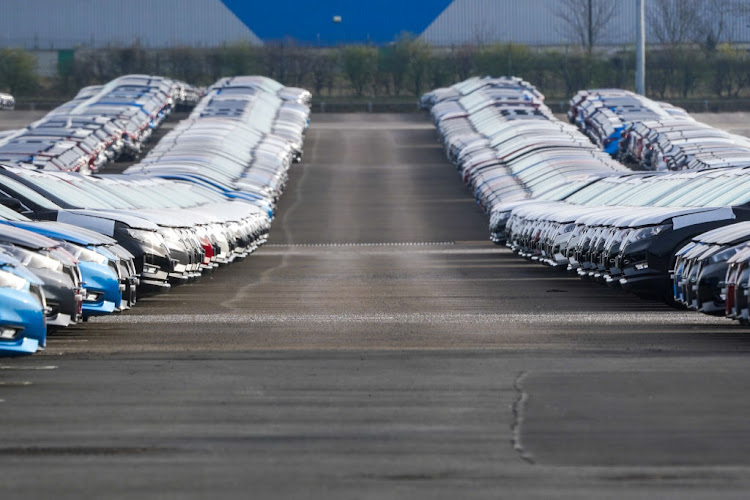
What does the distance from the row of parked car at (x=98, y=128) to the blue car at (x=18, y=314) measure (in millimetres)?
30266

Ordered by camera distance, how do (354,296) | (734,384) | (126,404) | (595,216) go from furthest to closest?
(595,216) → (354,296) → (734,384) → (126,404)

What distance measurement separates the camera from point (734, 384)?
33.7ft

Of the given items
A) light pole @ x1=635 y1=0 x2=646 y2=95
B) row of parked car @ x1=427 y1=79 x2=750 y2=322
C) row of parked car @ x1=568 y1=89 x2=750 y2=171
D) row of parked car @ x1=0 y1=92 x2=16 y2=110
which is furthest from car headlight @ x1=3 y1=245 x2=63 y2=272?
row of parked car @ x1=0 y1=92 x2=16 y2=110

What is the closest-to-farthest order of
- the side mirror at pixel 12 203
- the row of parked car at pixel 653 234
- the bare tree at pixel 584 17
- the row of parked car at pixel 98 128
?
the row of parked car at pixel 653 234 < the side mirror at pixel 12 203 < the row of parked car at pixel 98 128 < the bare tree at pixel 584 17

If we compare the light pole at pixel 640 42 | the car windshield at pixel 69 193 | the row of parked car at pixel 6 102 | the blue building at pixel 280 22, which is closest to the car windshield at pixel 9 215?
the car windshield at pixel 69 193

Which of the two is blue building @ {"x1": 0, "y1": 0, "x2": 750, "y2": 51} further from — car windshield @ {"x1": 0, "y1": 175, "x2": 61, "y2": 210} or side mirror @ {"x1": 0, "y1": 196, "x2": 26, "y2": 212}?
side mirror @ {"x1": 0, "y1": 196, "x2": 26, "y2": 212}

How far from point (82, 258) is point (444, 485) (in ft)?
27.8

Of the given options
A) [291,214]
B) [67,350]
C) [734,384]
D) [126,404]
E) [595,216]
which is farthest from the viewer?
[291,214]

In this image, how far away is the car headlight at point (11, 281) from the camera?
11367mm

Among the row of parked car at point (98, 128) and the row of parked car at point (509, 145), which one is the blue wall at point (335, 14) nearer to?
the row of parked car at point (98, 128)

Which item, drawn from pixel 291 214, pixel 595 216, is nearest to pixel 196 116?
pixel 291 214

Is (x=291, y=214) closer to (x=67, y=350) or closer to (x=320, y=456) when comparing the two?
(x=67, y=350)

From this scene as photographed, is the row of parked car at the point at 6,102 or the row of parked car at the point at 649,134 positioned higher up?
the row of parked car at the point at 649,134

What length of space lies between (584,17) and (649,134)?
185 feet
